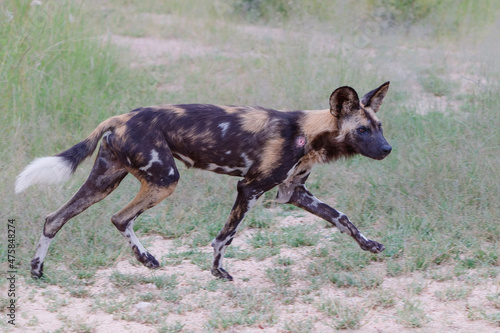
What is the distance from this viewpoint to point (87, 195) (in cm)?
362

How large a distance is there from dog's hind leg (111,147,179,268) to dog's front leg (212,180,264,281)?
40 centimetres

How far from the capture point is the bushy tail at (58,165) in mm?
3473

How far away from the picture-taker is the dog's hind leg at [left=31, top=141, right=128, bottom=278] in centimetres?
360

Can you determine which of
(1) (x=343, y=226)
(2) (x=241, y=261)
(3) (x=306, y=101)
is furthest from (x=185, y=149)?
(3) (x=306, y=101)

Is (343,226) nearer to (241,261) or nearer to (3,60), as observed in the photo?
(241,261)

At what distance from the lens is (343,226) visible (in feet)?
12.6

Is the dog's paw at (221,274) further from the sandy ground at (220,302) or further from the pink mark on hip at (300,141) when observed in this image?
the pink mark on hip at (300,141)

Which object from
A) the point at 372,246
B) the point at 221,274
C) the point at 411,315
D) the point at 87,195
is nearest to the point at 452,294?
the point at 411,315

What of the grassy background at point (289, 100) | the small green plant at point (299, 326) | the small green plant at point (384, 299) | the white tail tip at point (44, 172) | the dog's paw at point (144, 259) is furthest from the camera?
the grassy background at point (289, 100)

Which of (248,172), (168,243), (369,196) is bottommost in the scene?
(168,243)

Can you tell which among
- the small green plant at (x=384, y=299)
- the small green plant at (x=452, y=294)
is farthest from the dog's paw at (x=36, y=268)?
the small green plant at (x=452, y=294)

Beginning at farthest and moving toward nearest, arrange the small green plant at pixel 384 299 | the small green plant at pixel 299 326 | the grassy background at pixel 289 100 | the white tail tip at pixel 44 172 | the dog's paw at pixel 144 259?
1. the grassy background at pixel 289 100
2. the dog's paw at pixel 144 259
3. the white tail tip at pixel 44 172
4. the small green plant at pixel 384 299
5. the small green plant at pixel 299 326

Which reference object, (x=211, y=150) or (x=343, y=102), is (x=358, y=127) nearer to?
(x=343, y=102)

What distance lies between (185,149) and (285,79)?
3.04m
